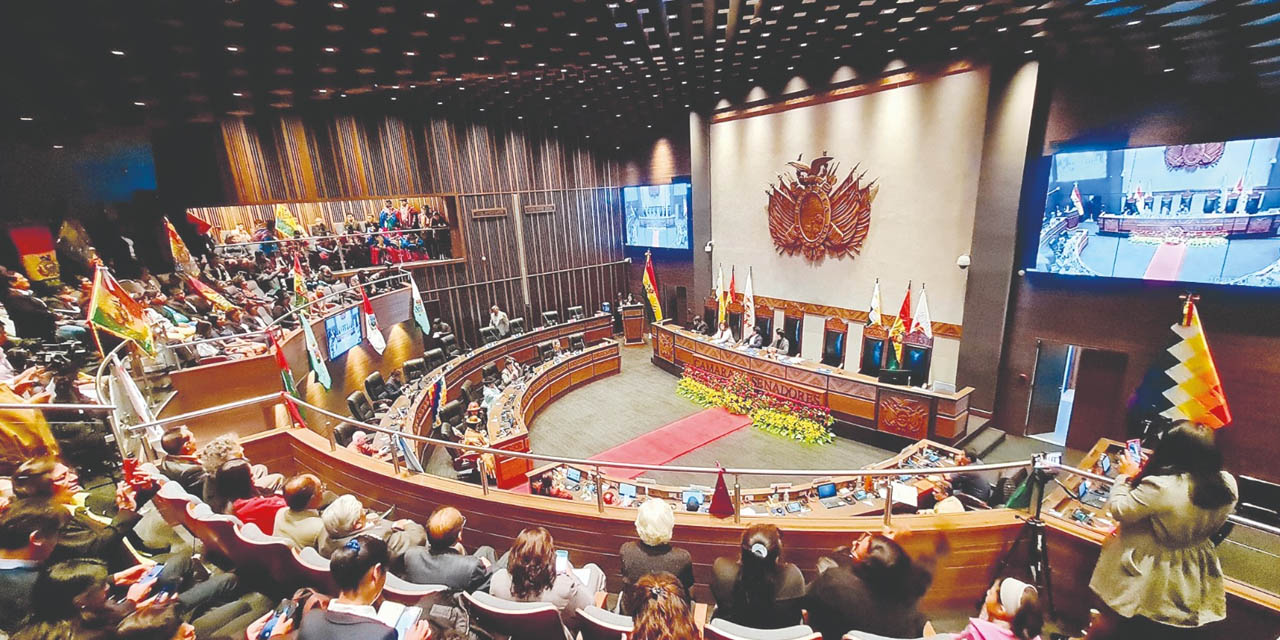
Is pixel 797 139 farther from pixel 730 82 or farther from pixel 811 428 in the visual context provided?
pixel 811 428

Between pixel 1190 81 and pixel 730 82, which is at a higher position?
pixel 730 82

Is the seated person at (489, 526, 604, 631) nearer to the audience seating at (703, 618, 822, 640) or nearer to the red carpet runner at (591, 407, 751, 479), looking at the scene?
the audience seating at (703, 618, 822, 640)

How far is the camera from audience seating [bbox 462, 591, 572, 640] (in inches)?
83.3

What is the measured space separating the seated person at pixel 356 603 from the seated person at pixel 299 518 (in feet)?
3.31

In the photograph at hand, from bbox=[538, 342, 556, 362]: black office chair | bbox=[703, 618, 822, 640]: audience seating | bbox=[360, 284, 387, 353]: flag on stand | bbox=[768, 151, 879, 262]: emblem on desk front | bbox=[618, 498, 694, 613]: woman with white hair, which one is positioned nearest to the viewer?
bbox=[703, 618, 822, 640]: audience seating

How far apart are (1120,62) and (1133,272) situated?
2643mm

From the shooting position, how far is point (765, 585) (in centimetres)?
231

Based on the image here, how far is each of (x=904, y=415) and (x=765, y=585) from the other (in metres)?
6.04

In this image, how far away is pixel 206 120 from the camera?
7859 millimetres

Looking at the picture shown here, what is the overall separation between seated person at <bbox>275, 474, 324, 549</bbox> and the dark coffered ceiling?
3615 millimetres

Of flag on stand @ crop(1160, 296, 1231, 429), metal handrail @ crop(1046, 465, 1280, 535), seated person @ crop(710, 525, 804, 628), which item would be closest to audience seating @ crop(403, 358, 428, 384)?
seated person @ crop(710, 525, 804, 628)

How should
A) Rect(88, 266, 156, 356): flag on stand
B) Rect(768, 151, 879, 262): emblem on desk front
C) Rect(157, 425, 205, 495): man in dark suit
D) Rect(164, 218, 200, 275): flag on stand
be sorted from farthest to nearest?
Rect(768, 151, 879, 262): emblem on desk front
Rect(164, 218, 200, 275): flag on stand
Rect(88, 266, 156, 356): flag on stand
Rect(157, 425, 205, 495): man in dark suit

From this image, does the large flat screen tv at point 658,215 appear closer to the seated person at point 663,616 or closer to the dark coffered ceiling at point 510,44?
the dark coffered ceiling at point 510,44

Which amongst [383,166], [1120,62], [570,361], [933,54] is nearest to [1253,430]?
[1120,62]
